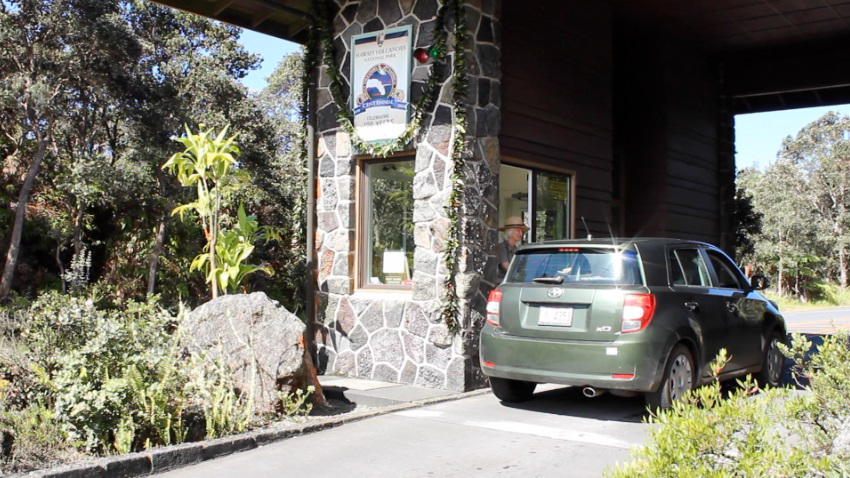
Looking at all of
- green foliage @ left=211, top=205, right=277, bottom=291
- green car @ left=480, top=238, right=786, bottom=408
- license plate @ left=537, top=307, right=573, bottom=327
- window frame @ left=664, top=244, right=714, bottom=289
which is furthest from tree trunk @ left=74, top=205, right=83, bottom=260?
window frame @ left=664, top=244, right=714, bottom=289

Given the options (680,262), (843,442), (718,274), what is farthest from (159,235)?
(843,442)

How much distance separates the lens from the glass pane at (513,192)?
10.5m

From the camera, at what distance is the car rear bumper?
7.12 meters

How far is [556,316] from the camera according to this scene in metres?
7.59

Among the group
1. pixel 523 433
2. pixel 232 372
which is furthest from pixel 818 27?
pixel 232 372

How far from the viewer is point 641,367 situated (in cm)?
710

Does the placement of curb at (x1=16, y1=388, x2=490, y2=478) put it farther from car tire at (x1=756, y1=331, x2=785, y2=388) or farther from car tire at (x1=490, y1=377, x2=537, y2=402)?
car tire at (x1=756, y1=331, x2=785, y2=388)

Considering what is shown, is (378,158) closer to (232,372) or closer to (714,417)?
(232,372)

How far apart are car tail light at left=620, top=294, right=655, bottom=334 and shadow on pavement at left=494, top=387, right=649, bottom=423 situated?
3.19 feet

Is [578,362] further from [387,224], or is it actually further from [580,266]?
[387,224]

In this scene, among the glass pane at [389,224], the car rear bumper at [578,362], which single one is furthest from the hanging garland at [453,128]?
the car rear bumper at [578,362]

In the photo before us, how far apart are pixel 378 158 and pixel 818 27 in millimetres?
9009

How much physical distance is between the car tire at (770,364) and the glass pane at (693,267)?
1.41m

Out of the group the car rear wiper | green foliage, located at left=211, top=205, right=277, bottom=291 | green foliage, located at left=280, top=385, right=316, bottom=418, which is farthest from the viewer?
green foliage, located at left=211, top=205, right=277, bottom=291
